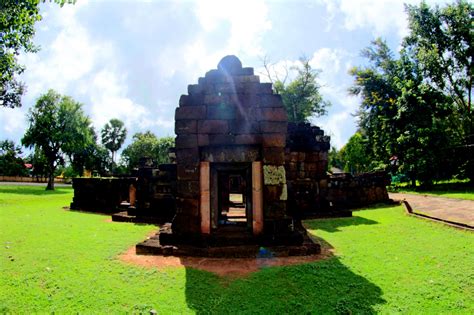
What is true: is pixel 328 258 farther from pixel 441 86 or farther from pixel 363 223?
pixel 441 86

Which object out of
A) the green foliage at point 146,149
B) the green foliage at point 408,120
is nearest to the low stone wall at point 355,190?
the green foliage at point 408,120

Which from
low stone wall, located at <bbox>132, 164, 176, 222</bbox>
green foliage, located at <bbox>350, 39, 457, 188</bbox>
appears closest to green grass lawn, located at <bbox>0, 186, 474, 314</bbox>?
low stone wall, located at <bbox>132, 164, 176, 222</bbox>

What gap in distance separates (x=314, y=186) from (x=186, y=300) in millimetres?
9582

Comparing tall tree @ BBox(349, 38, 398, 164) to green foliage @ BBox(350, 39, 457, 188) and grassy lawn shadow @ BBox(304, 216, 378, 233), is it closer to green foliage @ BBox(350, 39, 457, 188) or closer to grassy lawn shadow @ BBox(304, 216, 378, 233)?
green foliage @ BBox(350, 39, 457, 188)

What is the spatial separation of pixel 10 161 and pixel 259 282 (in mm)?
63721

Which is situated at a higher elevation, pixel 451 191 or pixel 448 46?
pixel 448 46

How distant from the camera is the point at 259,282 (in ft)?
15.3

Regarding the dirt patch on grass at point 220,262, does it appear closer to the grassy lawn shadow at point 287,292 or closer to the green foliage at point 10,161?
the grassy lawn shadow at point 287,292

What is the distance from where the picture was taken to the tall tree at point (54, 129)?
3050 centimetres

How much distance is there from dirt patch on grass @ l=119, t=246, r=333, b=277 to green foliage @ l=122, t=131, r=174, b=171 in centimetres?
4886

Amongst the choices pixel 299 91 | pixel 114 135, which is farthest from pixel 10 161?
pixel 299 91

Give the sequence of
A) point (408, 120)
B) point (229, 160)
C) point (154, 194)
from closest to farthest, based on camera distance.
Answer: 1. point (229, 160)
2. point (154, 194)
3. point (408, 120)

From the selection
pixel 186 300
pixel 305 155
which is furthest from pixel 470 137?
pixel 186 300

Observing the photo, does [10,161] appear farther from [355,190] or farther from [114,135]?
[355,190]
